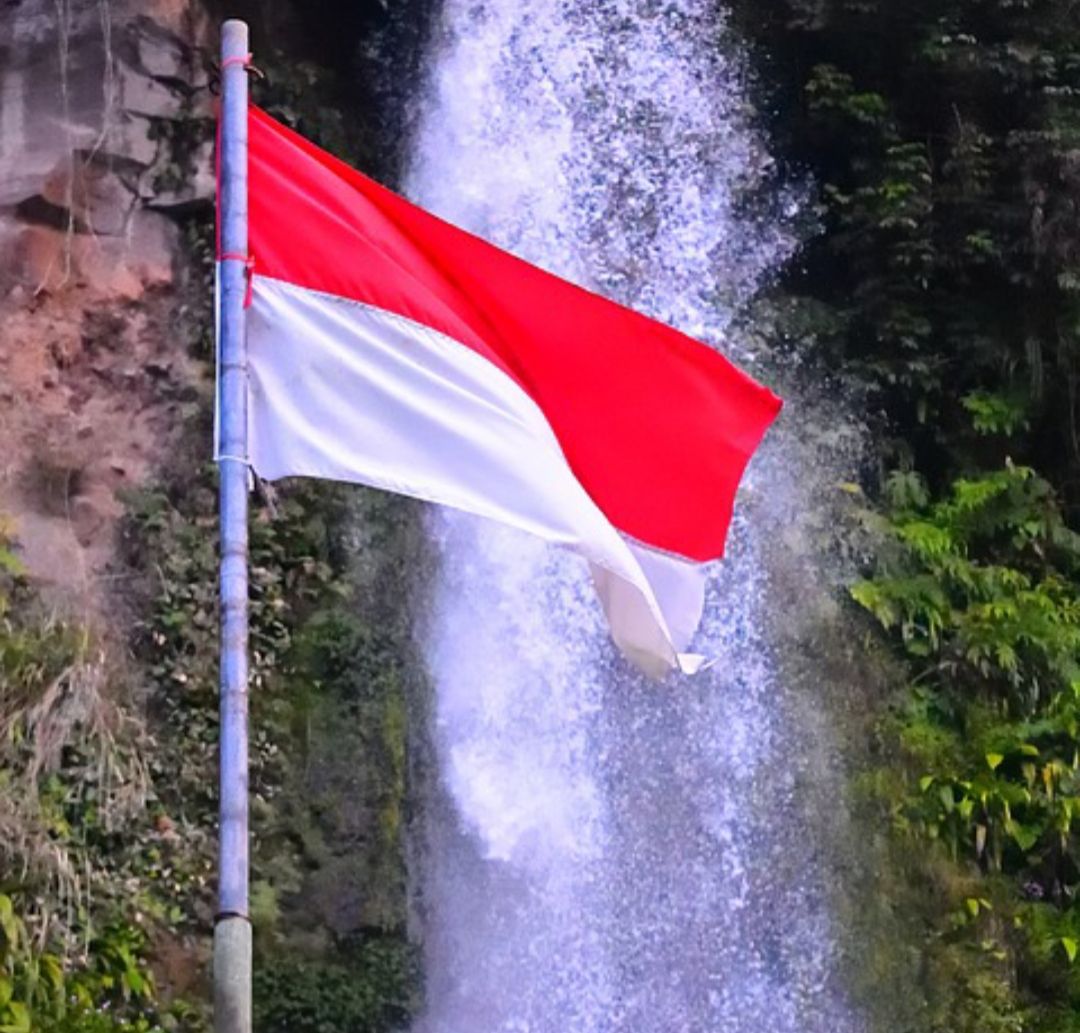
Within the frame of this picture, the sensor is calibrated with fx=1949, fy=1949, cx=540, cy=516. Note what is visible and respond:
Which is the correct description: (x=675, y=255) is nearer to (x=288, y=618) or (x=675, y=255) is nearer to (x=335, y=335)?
(x=288, y=618)

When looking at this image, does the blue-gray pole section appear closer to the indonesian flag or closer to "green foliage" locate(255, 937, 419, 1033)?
the indonesian flag

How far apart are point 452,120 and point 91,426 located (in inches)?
145

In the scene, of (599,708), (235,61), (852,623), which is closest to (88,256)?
(599,708)

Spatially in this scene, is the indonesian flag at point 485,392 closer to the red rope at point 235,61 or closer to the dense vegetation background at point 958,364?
the red rope at point 235,61

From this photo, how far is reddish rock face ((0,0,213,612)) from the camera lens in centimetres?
986

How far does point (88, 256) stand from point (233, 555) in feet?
21.1

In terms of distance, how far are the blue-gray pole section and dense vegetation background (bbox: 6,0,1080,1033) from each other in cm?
330

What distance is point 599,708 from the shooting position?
1018 centimetres

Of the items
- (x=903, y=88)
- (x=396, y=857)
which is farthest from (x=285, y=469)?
(x=903, y=88)

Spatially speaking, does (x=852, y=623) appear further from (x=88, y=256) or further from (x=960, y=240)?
(x=88, y=256)

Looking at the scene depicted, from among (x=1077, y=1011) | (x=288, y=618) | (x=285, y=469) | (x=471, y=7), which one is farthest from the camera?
(x=471, y=7)

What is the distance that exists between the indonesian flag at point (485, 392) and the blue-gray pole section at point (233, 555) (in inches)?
4.0

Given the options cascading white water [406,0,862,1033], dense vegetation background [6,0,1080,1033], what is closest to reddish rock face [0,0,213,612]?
dense vegetation background [6,0,1080,1033]

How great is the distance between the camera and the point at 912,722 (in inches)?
403
